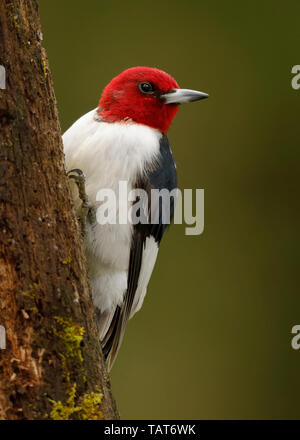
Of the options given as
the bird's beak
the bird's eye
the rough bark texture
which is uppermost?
the bird's eye

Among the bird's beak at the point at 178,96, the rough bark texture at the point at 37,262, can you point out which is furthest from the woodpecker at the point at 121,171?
the rough bark texture at the point at 37,262

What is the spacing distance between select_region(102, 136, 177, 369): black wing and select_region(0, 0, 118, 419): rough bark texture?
26.1 inches

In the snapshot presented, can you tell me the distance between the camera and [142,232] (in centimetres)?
249

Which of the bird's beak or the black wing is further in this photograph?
the bird's beak

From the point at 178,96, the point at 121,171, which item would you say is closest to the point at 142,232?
the point at 121,171

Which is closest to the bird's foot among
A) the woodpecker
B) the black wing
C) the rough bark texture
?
the woodpecker

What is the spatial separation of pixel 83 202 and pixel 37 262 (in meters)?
0.63

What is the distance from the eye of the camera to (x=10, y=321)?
166cm

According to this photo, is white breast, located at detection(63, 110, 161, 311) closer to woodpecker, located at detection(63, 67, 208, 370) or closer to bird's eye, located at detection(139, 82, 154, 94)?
woodpecker, located at detection(63, 67, 208, 370)

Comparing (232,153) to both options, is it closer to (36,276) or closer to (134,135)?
(134,135)

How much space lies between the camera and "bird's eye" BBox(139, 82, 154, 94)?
2.64 m

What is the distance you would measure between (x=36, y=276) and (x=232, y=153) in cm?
324

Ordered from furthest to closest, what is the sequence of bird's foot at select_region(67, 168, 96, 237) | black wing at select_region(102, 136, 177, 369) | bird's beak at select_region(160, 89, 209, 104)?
bird's beak at select_region(160, 89, 209, 104), black wing at select_region(102, 136, 177, 369), bird's foot at select_region(67, 168, 96, 237)
